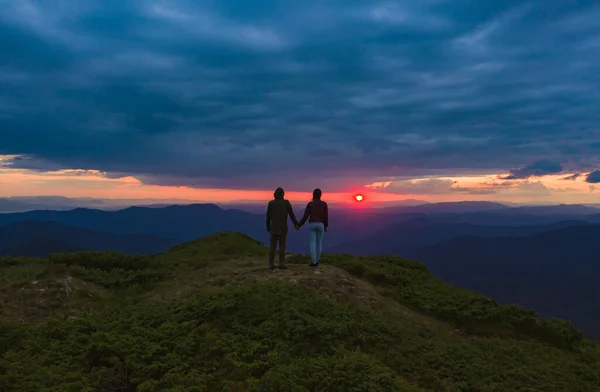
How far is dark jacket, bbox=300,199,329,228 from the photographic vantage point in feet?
52.4

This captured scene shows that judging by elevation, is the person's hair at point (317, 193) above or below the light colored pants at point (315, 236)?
above

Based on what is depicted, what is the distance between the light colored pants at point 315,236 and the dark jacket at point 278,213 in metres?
0.76

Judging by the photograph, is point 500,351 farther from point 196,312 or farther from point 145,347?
point 145,347

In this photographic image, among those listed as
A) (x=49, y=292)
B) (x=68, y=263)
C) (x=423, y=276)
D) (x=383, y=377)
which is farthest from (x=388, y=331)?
(x=68, y=263)

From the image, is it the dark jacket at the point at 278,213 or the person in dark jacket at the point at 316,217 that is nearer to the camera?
the dark jacket at the point at 278,213

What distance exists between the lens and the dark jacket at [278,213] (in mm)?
15562

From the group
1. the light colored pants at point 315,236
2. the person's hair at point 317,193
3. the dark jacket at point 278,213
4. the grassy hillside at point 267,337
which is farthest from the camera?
the person's hair at point 317,193

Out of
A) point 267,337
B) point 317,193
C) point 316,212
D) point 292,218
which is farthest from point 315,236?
point 267,337

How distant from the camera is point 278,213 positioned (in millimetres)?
15648

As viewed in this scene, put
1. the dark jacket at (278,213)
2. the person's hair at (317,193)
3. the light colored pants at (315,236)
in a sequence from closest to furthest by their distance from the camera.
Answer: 1. the dark jacket at (278,213)
2. the light colored pants at (315,236)
3. the person's hair at (317,193)

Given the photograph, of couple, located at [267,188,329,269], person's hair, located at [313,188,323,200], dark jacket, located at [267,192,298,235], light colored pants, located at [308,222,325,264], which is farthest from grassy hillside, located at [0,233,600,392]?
person's hair, located at [313,188,323,200]

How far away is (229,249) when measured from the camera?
22141 millimetres

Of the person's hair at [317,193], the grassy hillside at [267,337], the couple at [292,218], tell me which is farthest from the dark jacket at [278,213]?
the grassy hillside at [267,337]

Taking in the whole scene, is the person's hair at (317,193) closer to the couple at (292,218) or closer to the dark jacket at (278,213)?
the couple at (292,218)
